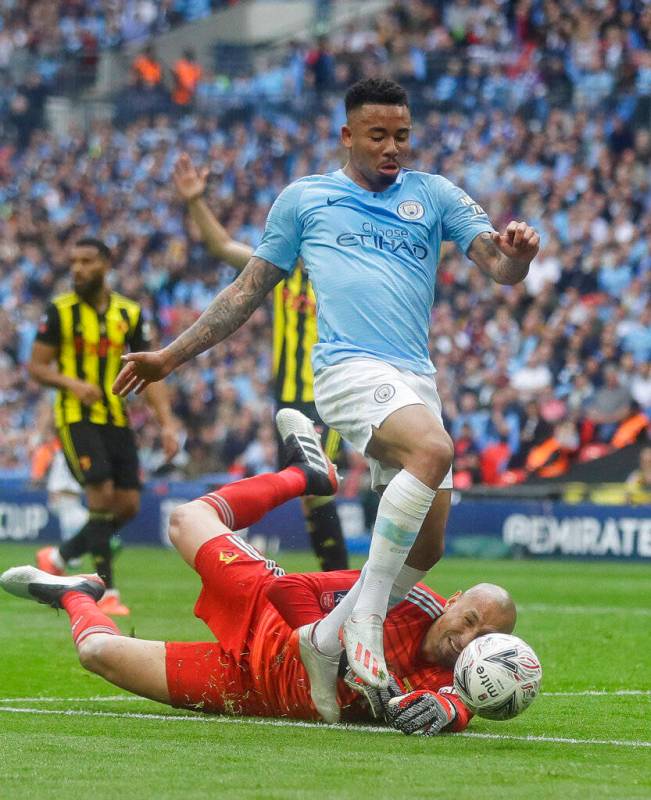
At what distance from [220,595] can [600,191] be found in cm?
1613

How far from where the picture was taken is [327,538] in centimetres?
955

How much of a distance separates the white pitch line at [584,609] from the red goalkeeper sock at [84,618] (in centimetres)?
558

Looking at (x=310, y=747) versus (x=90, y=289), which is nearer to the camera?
(x=310, y=747)

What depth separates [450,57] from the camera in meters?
25.8

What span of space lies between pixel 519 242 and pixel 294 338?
436cm

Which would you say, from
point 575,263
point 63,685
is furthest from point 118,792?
point 575,263

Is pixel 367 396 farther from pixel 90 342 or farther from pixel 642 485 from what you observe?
pixel 642 485

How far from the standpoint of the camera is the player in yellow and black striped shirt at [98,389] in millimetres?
11281

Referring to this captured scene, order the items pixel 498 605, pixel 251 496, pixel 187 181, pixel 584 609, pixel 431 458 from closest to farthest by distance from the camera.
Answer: pixel 431 458
pixel 498 605
pixel 251 496
pixel 187 181
pixel 584 609

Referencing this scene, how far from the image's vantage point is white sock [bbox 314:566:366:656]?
605 cm

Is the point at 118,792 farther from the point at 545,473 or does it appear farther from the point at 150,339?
the point at 545,473

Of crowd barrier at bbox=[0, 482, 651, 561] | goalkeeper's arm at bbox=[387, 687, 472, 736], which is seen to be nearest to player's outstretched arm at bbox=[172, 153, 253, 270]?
goalkeeper's arm at bbox=[387, 687, 472, 736]

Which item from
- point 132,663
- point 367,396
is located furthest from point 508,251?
point 132,663

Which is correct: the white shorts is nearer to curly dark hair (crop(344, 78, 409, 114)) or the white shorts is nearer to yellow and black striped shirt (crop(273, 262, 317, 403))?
curly dark hair (crop(344, 78, 409, 114))
